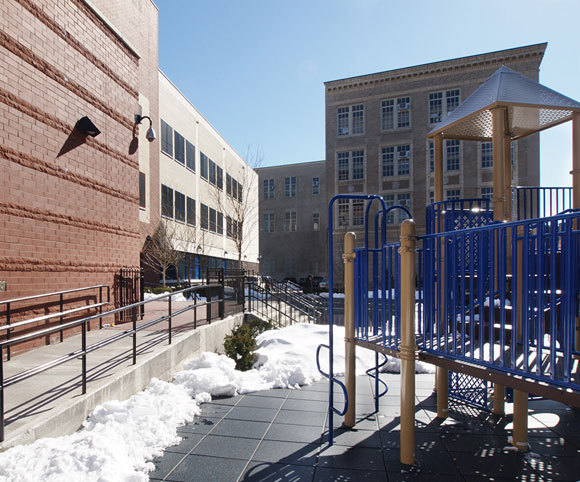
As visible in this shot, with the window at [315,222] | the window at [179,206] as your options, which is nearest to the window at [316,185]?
the window at [315,222]

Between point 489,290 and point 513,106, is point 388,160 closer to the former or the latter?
point 513,106

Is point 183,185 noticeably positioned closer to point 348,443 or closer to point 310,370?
point 310,370

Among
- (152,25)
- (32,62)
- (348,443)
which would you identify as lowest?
(348,443)

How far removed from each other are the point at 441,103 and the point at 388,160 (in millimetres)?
6204

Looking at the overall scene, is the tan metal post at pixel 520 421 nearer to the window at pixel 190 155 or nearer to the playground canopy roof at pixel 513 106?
the playground canopy roof at pixel 513 106

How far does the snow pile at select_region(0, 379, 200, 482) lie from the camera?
347cm

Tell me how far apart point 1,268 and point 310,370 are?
554cm

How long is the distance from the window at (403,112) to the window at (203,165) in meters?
16.8

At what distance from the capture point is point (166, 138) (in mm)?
25156

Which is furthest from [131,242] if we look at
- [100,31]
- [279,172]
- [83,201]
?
[279,172]

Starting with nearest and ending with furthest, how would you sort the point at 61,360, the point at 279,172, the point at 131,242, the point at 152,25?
1. the point at 61,360
2. the point at 131,242
3. the point at 152,25
4. the point at 279,172

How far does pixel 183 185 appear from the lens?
2750 centimetres

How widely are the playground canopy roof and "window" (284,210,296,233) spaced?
153 ft

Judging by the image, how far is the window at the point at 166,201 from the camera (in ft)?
81.1
